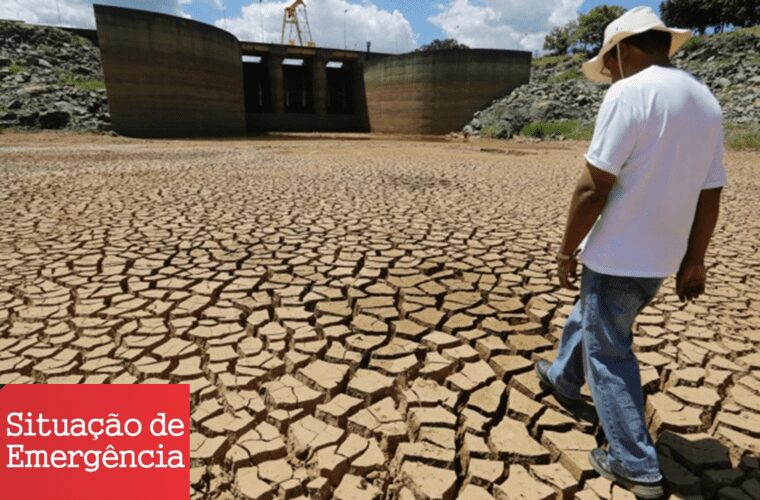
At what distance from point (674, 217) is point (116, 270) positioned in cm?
331

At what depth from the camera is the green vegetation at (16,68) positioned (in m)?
18.1

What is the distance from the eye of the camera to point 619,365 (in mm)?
1341

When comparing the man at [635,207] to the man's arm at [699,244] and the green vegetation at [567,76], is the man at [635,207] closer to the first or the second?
the man's arm at [699,244]

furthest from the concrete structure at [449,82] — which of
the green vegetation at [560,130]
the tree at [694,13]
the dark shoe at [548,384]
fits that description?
the dark shoe at [548,384]

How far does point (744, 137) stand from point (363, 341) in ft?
52.6

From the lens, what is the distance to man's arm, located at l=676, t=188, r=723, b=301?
50.1 inches

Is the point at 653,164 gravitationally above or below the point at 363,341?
above

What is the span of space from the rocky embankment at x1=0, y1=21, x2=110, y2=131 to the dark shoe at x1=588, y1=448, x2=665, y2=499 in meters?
19.9

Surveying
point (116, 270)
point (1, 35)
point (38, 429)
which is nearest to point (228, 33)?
point (1, 35)

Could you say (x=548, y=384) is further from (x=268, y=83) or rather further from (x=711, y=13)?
(x=711, y=13)

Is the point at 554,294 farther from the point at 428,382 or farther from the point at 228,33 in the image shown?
the point at 228,33

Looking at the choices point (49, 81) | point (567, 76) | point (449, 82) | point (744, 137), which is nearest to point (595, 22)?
point (567, 76)

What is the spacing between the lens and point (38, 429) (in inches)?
64.4

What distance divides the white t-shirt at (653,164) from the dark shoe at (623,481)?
26.1 inches
